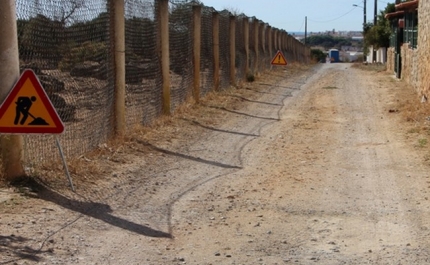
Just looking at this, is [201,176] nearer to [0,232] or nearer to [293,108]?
[0,232]

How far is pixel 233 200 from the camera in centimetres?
786

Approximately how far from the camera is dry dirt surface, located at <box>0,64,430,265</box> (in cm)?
611

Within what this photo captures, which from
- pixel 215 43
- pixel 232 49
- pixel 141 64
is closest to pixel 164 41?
pixel 141 64

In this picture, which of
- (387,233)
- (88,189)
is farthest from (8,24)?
(387,233)

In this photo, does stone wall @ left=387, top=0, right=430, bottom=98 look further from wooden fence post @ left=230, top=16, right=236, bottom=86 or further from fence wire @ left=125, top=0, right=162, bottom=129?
fence wire @ left=125, top=0, right=162, bottom=129

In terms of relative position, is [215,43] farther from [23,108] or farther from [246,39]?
[23,108]

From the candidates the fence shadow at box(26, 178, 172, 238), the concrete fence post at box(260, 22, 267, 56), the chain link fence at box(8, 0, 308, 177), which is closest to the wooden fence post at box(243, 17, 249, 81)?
the concrete fence post at box(260, 22, 267, 56)

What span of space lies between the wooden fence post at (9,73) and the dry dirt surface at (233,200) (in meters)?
0.23

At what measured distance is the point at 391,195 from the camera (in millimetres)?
8047

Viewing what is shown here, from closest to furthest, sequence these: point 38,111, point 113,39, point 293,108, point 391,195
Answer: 1. point 38,111
2. point 391,195
3. point 113,39
4. point 293,108

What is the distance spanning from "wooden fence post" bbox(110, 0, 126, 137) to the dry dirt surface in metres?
0.28

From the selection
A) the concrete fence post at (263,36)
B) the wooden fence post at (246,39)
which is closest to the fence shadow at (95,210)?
the wooden fence post at (246,39)

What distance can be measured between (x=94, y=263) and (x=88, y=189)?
234 centimetres

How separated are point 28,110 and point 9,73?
0.50m
